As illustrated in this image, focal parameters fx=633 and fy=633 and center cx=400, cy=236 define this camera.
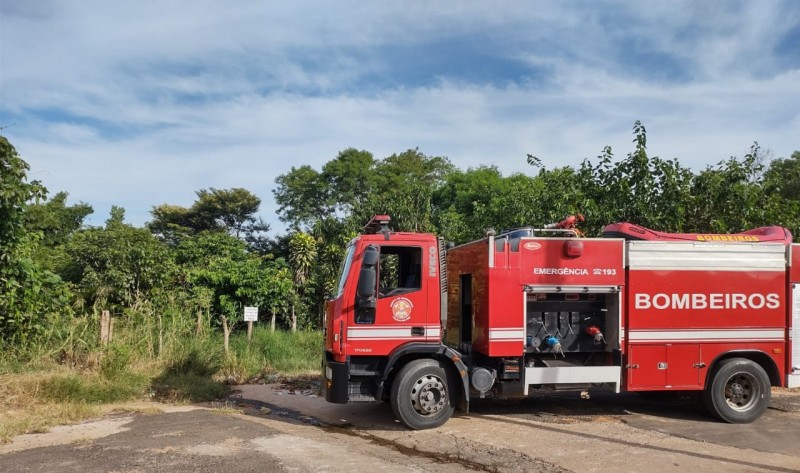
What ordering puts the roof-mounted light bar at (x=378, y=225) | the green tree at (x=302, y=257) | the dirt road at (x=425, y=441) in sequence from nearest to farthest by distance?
the dirt road at (x=425, y=441) < the roof-mounted light bar at (x=378, y=225) < the green tree at (x=302, y=257)

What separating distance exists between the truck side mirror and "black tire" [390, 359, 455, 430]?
40.2 inches

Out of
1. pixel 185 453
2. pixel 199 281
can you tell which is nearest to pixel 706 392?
pixel 185 453

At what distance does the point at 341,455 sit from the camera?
23.2 feet

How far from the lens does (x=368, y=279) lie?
8.04 m

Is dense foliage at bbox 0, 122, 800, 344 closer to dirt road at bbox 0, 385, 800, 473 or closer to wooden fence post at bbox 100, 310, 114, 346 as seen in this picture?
wooden fence post at bbox 100, 310, 114, 346

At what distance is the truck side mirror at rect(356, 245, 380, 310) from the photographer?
8.05 meters

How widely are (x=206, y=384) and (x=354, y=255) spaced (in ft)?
15.8

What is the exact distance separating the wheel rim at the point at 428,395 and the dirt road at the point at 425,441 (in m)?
0.31

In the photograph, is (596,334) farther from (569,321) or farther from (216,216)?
(216,216)

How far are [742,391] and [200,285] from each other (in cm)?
1424

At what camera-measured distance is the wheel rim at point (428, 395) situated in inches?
329

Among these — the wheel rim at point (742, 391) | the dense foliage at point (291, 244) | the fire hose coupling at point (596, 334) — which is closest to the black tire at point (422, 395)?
the fire hose coupling at point (596, 334)

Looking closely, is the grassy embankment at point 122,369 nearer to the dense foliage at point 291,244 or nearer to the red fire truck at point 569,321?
the dense foliage at point 291,244

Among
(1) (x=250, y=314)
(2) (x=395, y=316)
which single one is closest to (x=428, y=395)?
(2) (x=395, y=316)
